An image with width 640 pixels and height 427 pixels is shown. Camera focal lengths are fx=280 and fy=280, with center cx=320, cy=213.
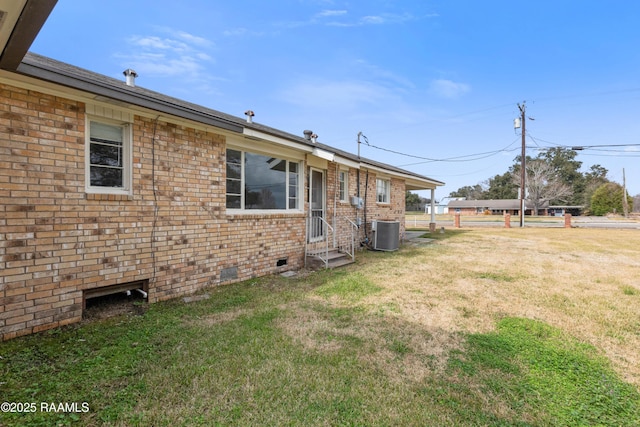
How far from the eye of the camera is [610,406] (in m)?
2.29

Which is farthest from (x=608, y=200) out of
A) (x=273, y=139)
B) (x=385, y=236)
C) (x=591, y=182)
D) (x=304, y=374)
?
(x=304, y=374)

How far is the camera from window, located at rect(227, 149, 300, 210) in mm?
5871

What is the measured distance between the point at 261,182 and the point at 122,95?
3136 mm

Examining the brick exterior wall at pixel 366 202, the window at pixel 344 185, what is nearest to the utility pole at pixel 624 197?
the brick exterior wall at pixel 366 202

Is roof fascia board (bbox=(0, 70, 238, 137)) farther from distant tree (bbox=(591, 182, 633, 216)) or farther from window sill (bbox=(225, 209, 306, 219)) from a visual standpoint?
distant tree (bbox=(591, 182, 633, 216))

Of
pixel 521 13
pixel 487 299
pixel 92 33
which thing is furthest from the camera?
pixel 521 13

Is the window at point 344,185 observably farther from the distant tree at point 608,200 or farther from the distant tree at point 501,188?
the distant tree at point 501,188

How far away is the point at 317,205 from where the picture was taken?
841cm

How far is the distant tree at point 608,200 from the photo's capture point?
45219 mm

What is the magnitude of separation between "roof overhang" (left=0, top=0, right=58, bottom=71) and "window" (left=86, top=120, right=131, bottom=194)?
1.42 metres

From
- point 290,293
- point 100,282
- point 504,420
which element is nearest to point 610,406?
point 504,420

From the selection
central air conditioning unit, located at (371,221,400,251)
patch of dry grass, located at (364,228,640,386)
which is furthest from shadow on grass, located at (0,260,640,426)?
central air conditioning unit, located at (371,221,400,251)

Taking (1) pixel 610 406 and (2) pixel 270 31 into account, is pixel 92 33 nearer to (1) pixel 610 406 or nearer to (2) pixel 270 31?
(2) pixel 270 31

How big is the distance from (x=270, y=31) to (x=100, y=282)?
9.41 meters
